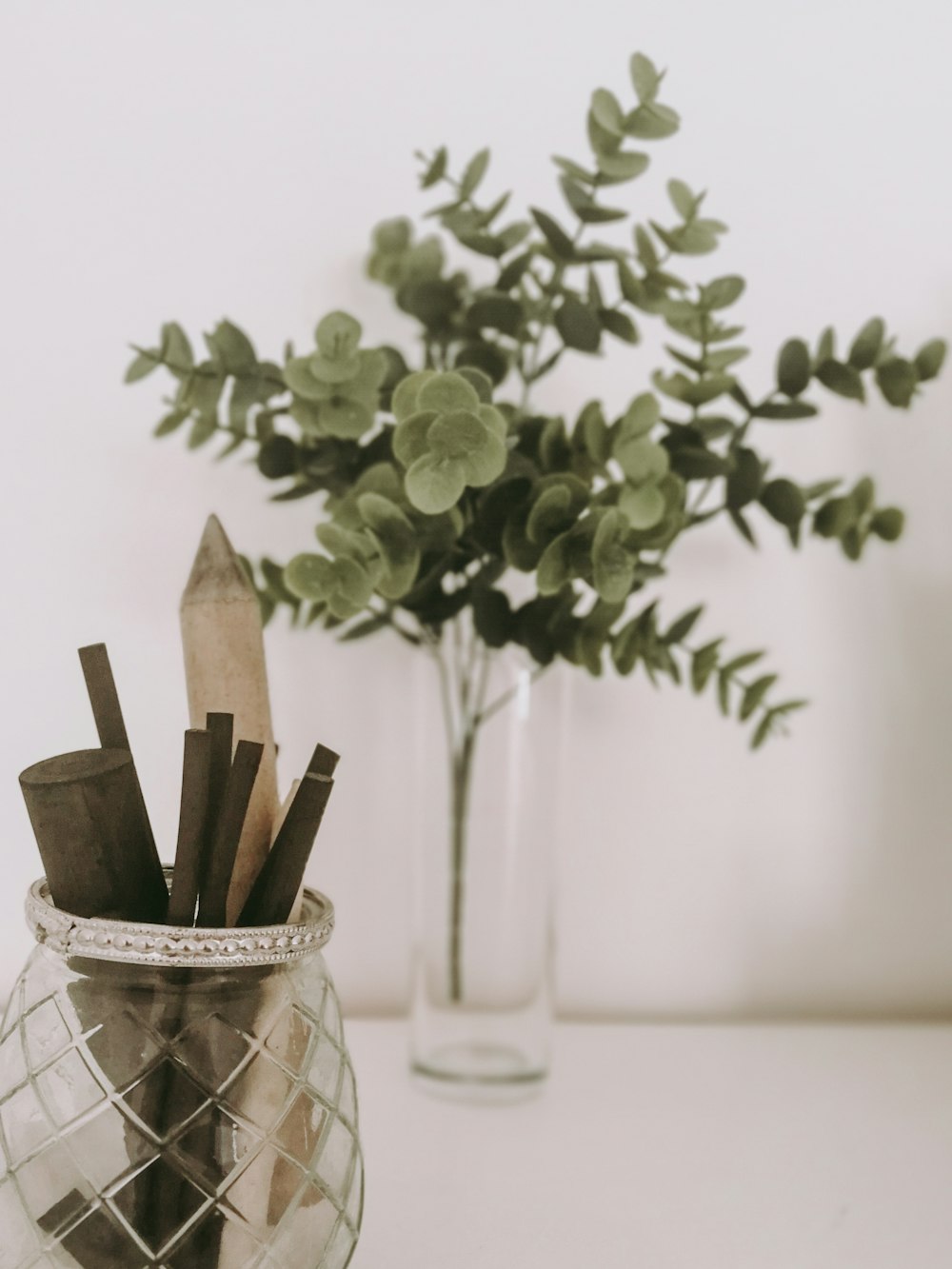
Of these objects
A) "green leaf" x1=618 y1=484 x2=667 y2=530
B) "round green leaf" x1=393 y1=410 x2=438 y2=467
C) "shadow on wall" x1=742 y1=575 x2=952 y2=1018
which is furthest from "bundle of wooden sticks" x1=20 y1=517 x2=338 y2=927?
"shadow on wall" x1=742 y1=575 x2=952 y2=1018

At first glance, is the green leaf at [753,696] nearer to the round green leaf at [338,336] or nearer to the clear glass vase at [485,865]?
the clear glass vase at [485,865]

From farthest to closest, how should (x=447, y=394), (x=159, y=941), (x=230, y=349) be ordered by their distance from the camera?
(x=230, y=349) → (x=447, y=394) → (x=159, y=941)

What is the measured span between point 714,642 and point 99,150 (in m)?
0.47

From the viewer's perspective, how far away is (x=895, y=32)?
0.70 m

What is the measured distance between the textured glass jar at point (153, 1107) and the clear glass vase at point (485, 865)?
275 millimetres

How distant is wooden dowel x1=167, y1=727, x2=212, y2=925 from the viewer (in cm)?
32

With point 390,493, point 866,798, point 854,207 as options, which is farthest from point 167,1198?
point 854,207

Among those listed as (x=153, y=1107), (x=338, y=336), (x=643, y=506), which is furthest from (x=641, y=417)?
(x=153, y=1107)

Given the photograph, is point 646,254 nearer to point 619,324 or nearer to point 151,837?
point 619,324

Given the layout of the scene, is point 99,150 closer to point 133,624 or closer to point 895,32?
point 133,624

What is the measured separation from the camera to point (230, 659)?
0.37 metres

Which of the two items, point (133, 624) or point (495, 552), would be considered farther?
point (133, 624)

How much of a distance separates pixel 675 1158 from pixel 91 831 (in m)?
0.35

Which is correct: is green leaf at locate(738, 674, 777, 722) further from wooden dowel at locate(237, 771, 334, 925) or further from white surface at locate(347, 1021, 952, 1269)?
wooden dowel at locate(237, 771, 334, 925)
